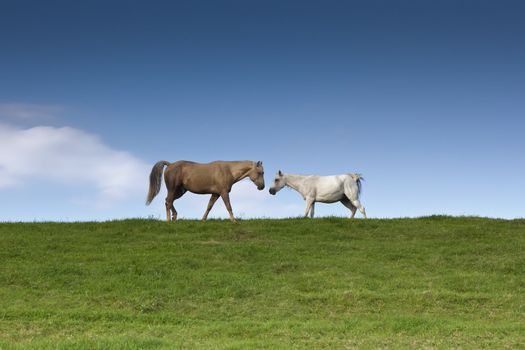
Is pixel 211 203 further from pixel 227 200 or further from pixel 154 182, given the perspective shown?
pixel 154 182

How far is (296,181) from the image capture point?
29.4 meters

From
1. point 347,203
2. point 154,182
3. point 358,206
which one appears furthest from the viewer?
point 347,203

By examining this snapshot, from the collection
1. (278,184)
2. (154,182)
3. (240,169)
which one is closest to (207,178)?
(240,169)

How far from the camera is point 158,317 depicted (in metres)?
13.6

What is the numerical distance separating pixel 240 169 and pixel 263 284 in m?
10.3

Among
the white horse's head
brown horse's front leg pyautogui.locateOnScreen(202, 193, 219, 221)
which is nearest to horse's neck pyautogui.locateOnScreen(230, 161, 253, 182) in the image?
brown horse's front leg pyautogui.locateOnScreen(202, 193, 219, 221)

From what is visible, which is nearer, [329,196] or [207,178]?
[207,178]

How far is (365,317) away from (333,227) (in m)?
11.2

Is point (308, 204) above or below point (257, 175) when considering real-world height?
below

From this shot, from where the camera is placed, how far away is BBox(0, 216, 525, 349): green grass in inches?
466

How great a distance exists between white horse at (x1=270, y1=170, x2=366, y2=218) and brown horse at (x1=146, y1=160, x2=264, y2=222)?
2.83 meters

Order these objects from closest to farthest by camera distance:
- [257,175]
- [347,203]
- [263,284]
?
[263,284], [257,175], [347,203]

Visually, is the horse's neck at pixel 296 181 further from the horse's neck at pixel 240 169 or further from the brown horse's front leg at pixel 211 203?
the brown horse's front leg at pixel 211 203

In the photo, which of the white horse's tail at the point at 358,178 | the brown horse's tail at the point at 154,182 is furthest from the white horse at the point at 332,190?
the brown horse's tail at the point at 154,182
